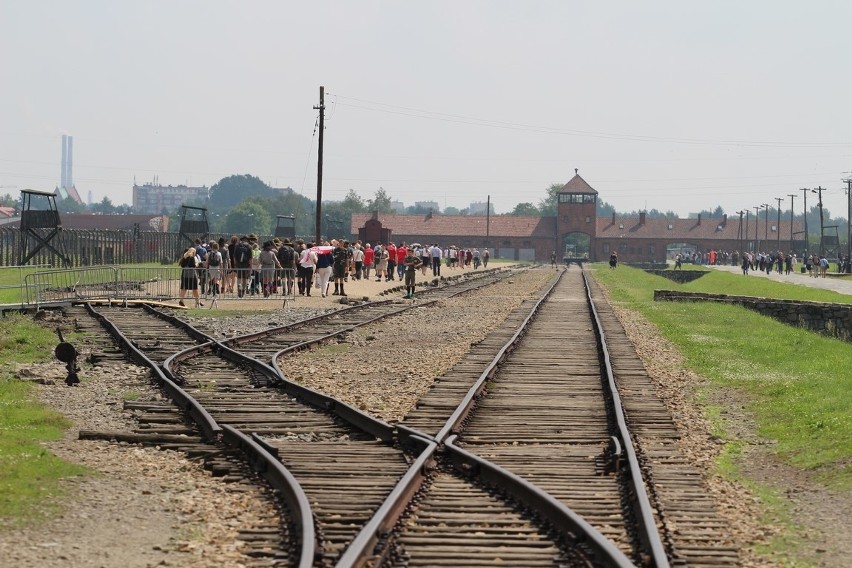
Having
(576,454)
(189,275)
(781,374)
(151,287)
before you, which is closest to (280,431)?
(576,454)

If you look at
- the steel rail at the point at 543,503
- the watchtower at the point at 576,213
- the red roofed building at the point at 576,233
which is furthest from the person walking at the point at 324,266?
the watchtower at the point at 576,213

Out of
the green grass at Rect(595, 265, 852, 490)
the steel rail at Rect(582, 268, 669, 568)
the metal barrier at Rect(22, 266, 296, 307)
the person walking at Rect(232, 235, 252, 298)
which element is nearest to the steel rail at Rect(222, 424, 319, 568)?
the steel rail at Rect(582, 268, 669, 568)

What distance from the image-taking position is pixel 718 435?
42.4 ft

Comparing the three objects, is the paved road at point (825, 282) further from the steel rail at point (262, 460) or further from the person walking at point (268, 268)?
the steel rail at point (262, 460)

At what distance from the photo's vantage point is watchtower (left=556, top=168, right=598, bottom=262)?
16275 cm

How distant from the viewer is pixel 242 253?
3616cm

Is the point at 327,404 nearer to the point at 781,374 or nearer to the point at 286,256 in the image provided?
the point at 781,374

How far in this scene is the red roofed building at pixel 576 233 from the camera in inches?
6432

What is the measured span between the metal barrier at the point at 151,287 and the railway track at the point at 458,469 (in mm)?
16384

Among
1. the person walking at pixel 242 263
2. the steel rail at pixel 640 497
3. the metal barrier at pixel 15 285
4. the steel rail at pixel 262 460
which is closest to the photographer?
the steel rail at pixel 640 497

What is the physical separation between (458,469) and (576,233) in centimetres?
16058

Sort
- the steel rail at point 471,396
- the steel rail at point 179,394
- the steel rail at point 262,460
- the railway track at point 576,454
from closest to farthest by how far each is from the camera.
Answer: the steel rail at point 262,460
the railway track at point 576,454
the steel rail at point 471,396
the steel rail at point 179,394

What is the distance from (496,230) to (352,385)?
149 metres

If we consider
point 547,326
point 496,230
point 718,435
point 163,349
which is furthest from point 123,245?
point 496,230
